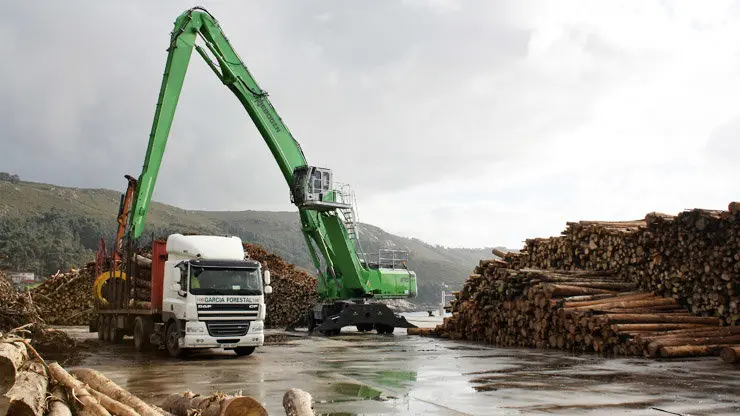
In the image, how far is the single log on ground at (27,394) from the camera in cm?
593

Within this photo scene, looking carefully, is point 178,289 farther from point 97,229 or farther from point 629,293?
point 97,229

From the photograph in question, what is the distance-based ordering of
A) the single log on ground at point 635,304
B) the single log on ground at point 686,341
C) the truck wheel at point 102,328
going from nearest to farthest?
the single log on ground at point 686,341 → the single log on ground at point 635,304 → the truck wheel at point 102,328

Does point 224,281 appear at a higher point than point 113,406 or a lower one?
higher

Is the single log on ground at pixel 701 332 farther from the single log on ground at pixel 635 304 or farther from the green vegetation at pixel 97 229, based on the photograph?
the green vegetation at pixel 97 229

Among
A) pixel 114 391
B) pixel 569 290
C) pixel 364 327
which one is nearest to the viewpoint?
pixel 114 391

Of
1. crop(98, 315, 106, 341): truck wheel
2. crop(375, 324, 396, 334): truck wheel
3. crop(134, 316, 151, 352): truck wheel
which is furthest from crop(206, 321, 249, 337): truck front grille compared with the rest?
crop(375, 324, 396, 334): truck wheel

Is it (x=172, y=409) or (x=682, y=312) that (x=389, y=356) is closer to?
(x=682, y=312)

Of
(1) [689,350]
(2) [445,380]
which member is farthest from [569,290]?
(2) [445,380]

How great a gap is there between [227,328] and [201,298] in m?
0.92

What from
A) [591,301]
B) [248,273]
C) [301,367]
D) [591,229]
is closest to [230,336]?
[248,273]

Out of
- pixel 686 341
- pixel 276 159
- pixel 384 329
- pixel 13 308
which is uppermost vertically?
pixel 276 159

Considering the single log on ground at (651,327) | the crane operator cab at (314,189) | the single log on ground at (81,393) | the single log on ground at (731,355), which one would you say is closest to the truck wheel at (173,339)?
the crane operator cab at (314,189)

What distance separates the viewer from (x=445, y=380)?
11.3 meters

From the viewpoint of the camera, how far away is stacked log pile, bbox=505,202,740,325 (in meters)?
15.8
